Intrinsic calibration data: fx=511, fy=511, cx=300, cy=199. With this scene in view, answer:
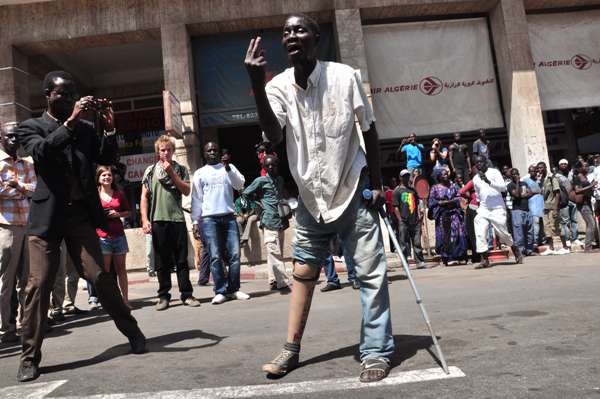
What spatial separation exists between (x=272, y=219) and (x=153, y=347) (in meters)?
3.57

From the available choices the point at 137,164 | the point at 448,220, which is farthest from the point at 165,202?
the point at 137,164

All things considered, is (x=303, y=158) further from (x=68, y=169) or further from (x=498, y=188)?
(x=498, y=188)

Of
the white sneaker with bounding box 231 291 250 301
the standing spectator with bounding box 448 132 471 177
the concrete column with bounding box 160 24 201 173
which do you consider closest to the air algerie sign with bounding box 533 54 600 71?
the standing spectator with bounding box 448 132 471 177

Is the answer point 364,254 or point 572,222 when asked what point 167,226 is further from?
point 572,222

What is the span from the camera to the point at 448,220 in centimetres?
990

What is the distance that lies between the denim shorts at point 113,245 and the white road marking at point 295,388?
3.42 metres

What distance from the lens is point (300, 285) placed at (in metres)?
3.15

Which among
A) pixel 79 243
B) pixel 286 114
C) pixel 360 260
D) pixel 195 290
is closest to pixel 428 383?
pixel 360 260

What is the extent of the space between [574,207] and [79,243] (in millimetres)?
10921

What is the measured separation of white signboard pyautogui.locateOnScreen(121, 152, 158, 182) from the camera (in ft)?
56.2

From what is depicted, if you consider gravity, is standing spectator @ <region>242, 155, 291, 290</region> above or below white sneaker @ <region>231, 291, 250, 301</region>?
above

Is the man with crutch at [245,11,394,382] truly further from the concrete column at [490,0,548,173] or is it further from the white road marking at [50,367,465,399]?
the concrete column at [490,0,548,173]

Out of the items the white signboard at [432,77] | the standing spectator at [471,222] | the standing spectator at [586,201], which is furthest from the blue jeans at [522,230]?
the white signboard at [432,77]

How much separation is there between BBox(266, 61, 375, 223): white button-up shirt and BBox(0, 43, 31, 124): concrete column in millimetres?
12060
